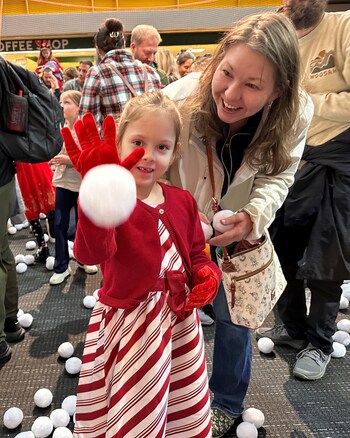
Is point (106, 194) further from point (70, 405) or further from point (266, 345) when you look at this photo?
point (266, 345)

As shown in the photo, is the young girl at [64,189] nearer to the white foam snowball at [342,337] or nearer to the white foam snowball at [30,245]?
the white foam snowball at [30,245]

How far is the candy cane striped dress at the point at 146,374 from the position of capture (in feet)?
3.28

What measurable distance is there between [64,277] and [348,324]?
1895 millimetres

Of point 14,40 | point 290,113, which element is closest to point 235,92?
point 290,113

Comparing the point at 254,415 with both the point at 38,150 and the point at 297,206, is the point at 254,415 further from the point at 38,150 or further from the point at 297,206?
the point at 38,150

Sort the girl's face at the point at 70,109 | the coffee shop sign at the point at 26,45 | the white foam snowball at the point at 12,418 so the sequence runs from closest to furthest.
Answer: the white foam snowball at the point at 12,418
the girl's face at the point at 70,109
the coffee shop sign at the point at 26,45

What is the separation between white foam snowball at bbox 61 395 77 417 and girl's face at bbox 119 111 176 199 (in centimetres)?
111

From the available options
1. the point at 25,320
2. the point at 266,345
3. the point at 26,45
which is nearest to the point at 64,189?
the point at 25,320

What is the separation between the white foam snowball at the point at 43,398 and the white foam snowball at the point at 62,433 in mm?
185

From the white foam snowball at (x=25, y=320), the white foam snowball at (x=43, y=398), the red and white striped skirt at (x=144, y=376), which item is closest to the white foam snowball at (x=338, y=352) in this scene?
the red and white striped skirt at (x=144, y=376)

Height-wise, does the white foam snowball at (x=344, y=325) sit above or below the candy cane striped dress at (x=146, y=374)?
below

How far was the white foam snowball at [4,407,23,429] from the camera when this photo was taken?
5.20ft

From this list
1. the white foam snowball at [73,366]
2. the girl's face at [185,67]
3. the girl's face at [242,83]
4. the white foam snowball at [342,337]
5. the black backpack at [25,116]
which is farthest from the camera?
the girl's face at [185,67]

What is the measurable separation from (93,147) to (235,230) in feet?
1.77
